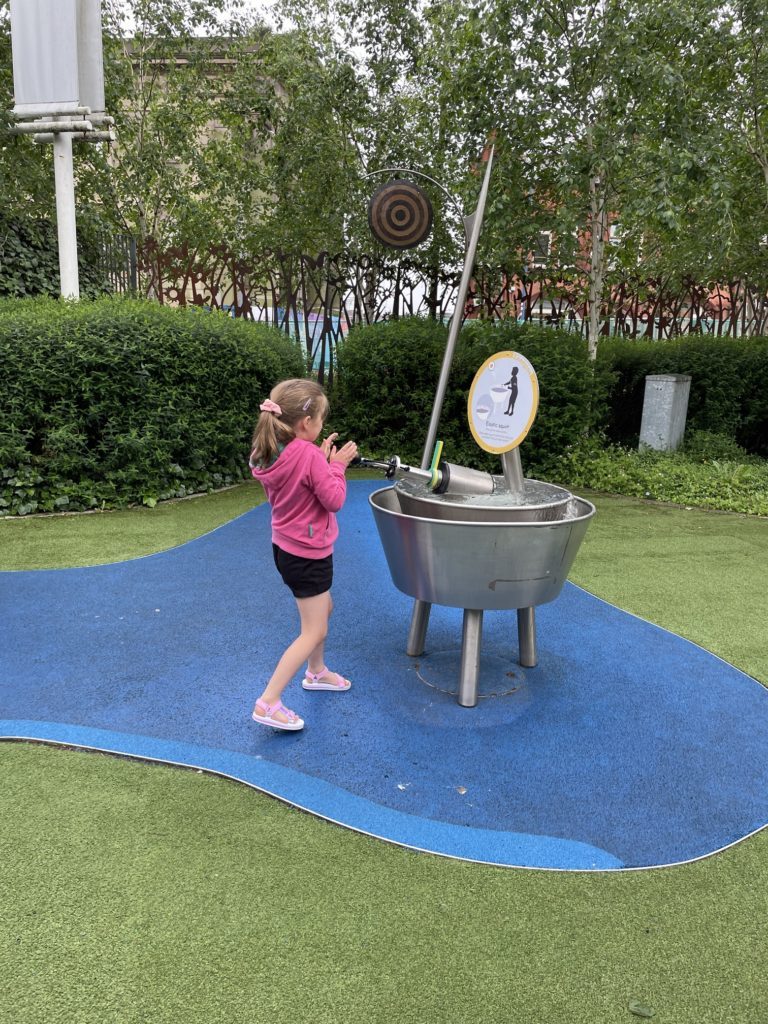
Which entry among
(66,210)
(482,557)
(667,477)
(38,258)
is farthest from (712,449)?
(38,258)

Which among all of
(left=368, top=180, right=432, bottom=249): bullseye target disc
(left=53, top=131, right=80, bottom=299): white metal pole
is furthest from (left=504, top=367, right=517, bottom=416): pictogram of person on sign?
(left=53, top=131, right=80, bottom=299): white metal pole

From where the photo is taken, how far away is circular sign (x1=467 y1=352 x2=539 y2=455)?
2.72 m

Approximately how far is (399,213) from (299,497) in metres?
3.88

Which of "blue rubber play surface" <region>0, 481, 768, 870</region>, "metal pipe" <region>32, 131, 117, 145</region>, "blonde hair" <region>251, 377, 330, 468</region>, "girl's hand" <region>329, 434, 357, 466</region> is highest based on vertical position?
"metal pipe" <region>32, 131, 117, 145</region>

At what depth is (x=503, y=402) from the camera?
2807 mm

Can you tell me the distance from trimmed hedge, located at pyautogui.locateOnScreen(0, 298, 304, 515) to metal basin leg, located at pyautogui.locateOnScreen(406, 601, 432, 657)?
3187 mm

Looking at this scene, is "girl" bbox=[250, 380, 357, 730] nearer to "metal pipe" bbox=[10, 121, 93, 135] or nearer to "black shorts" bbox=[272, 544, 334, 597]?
"black shorts" bbox=[272, 544, 334, 597]

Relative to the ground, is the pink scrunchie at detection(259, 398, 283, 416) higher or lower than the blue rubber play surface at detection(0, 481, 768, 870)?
higher

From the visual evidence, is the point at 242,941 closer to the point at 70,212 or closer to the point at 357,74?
the point at 70,212

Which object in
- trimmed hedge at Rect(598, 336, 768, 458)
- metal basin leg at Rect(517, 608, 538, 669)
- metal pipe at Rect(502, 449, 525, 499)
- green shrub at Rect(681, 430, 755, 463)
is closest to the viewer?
metal pipe at Rect(502, 449, 525, 499)

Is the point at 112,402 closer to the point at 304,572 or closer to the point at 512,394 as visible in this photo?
the point at 304,572

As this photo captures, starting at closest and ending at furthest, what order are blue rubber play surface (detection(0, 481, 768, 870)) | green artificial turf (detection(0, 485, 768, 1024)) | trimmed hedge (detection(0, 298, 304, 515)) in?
green artificial turf (detection(0, 485, 768, 1024)), blue rubber play surface (detection(0, 481, 768, 870)), trimmed hedge (detection(0, 298, 304, 515))

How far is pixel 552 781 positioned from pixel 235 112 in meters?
10.2

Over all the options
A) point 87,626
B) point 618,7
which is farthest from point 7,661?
point 618,7
